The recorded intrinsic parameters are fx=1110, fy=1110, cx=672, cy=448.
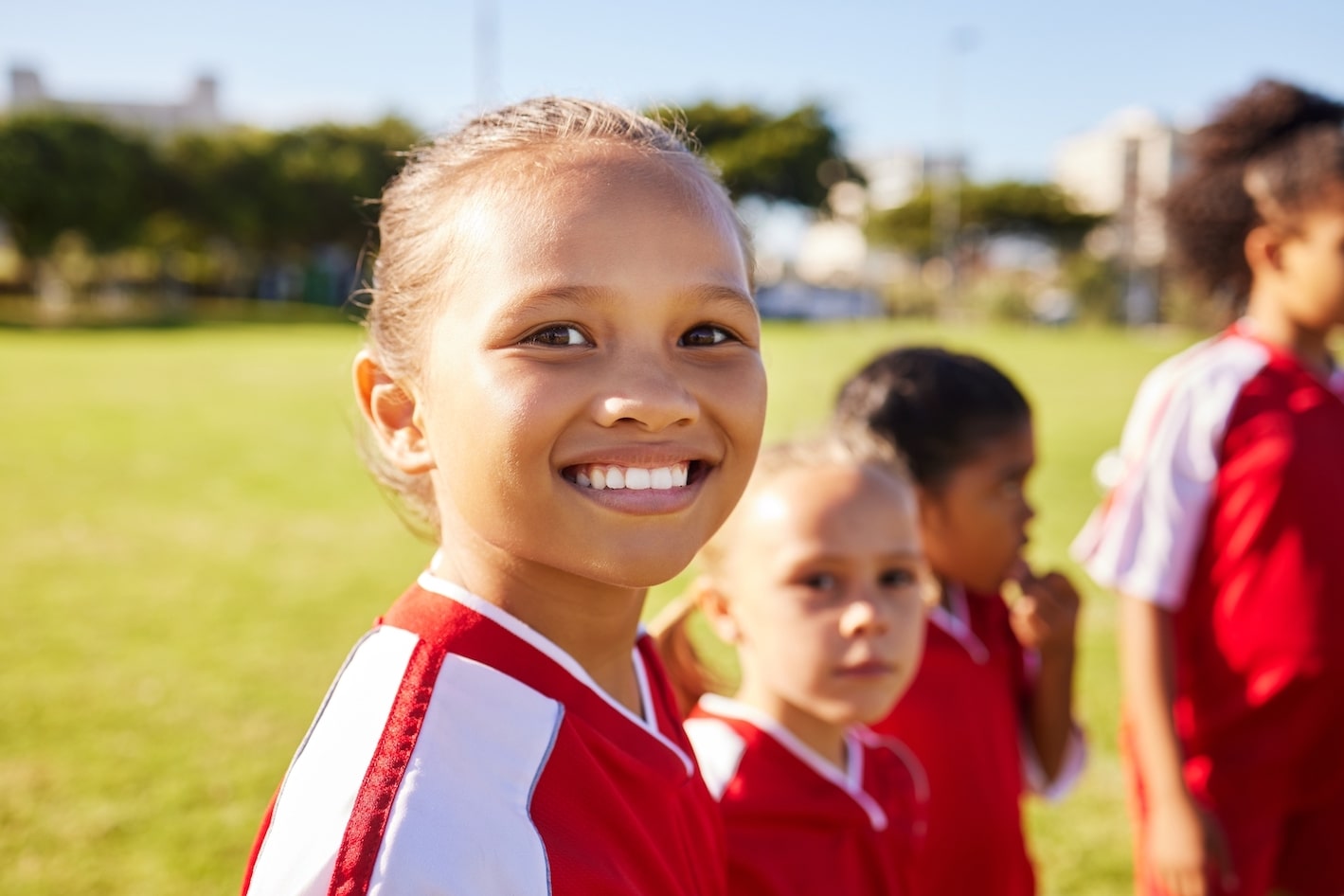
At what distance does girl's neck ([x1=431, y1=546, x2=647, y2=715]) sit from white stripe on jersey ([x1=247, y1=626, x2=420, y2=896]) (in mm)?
145

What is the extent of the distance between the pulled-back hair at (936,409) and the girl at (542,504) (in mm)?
997

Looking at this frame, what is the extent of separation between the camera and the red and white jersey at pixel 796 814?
4.80ft

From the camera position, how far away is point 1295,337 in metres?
2.29

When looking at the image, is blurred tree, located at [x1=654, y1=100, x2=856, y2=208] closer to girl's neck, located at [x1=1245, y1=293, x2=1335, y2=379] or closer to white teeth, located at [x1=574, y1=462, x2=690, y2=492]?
girl's neck, located at [x1=1245, y1=293, x2=1335, y2=379]

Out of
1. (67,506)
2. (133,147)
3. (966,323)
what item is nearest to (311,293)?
(133,147)

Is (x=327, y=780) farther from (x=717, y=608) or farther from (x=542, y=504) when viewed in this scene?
(x=717, y=608)

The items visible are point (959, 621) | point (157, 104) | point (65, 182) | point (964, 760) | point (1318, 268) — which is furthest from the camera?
point (157, 104)

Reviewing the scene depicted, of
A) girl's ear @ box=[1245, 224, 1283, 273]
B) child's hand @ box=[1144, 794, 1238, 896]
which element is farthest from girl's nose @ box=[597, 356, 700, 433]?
girl's ear @ box=[1245, 224, 1283, 273]

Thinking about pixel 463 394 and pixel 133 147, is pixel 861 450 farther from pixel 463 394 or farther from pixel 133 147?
pixel 133 147

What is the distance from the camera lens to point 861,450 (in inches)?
70.7

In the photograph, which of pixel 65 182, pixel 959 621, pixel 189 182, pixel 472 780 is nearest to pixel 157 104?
pixel 189 182

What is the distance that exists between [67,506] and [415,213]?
7450mm

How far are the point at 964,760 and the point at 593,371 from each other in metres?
1.20

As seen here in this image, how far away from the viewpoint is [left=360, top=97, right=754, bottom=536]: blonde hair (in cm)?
111
